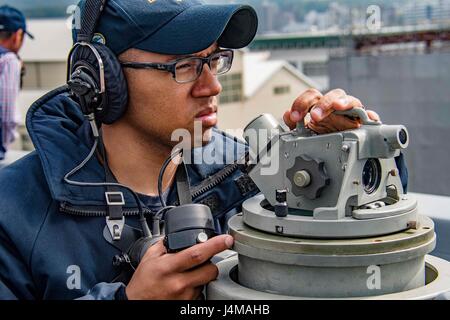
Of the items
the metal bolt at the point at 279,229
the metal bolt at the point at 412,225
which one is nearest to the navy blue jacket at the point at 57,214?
the metal bolt at the point at 279,229

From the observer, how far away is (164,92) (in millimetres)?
1859

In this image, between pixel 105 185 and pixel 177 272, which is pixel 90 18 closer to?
pixel 105 185

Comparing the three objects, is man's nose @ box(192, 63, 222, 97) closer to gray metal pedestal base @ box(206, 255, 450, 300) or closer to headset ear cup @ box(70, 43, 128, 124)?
headset ear cup @ box(70, 43, 128, 124)

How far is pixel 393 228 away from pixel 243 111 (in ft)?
84.5

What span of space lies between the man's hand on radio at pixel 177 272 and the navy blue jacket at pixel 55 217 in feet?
0.38

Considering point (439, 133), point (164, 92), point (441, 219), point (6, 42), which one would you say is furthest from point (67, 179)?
point (439, 133)

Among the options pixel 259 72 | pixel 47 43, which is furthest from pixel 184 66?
pixel 259 72

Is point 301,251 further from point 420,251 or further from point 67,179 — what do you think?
point 67,179

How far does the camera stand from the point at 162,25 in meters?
1.86

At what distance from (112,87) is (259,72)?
89.4 ft

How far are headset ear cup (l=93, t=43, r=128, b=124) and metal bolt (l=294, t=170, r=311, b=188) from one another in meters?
0.65

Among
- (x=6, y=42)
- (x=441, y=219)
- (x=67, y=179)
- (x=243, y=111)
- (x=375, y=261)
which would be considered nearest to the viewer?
(x=375, y=261)

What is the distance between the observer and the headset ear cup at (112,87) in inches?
71.9

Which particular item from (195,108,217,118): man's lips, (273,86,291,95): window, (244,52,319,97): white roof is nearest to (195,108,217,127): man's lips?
(195,108,217,118): man's lips
